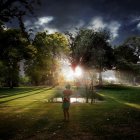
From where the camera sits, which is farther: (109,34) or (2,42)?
(109,34)

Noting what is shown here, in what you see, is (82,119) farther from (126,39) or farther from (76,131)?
(126,39)

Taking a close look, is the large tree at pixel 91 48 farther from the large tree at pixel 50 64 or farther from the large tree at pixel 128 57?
the large tree at pixel 50 64

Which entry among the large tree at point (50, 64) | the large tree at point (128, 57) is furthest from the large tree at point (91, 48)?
the large tree at point (50, 64)

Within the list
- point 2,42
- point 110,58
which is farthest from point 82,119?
point 110,58

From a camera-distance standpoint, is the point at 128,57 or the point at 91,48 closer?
the point at 91,48

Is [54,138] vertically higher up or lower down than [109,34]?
lower down

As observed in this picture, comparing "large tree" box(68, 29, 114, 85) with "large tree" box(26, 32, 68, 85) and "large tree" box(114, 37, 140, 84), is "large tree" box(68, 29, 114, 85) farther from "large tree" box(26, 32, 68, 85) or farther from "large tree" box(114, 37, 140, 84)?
"large tree" box(26, 32, 68, 85)

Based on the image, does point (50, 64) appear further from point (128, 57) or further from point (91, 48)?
point (91, 48)

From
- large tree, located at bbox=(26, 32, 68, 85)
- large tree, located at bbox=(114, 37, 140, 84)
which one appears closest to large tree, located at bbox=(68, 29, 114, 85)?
large tree, located at bbox=(114, 37, 140, 84)

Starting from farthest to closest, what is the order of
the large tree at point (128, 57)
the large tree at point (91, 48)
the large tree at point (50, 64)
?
the large tree at point (50, 64) < the large tree at point (128, 57) < the large tree at point (91, 48)

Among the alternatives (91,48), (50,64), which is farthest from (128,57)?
(91,48)

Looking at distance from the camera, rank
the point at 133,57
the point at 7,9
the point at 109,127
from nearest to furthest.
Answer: the point at 109,127
the point at 7,9
the point at 133,57

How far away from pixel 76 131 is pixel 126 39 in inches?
3460

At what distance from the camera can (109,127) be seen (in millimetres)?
A: 16125
